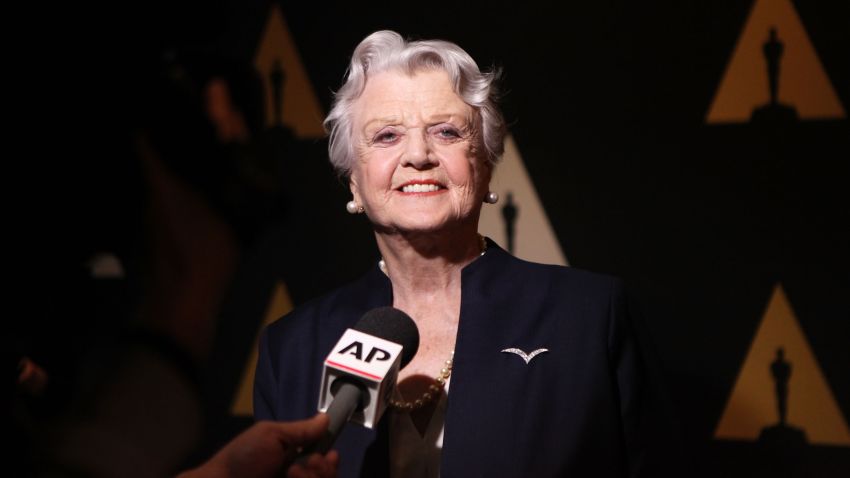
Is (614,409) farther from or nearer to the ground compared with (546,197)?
nearer to the ground

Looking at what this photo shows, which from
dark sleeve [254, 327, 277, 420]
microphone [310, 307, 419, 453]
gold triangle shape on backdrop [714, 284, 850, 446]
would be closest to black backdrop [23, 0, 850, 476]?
gold triangle shape on backdrop [714, 284, 850, 446]

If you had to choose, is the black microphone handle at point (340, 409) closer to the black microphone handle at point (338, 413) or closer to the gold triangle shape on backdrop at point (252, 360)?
the black microphone handle at point (338, 413)

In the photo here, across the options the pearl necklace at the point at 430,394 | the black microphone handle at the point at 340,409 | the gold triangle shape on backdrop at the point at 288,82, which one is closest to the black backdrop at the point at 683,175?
the gold triangle shape on backdrop at the point at 288,82

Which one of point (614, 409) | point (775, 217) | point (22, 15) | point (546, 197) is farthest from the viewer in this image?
point (546, 197)

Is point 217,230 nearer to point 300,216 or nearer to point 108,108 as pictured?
point 108,108

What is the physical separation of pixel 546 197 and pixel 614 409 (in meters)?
0.83

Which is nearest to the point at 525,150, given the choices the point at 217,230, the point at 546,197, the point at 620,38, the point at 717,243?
the point at 546,197

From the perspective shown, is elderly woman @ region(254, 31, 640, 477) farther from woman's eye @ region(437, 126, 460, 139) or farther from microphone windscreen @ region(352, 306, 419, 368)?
microphone windscreen @ region(352, 306, 419, 368)

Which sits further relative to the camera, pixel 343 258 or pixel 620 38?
pixel 343 258

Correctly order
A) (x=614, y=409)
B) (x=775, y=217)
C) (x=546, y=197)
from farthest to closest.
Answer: (x=546, y=197) → (x=775, y=217) → (x=614, y=409)

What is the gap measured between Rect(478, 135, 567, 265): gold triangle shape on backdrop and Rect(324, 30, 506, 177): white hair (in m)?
0.51

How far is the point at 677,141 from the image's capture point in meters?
2.47

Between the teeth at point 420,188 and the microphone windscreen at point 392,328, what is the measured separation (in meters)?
0.41

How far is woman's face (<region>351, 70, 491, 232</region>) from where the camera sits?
1.94m
